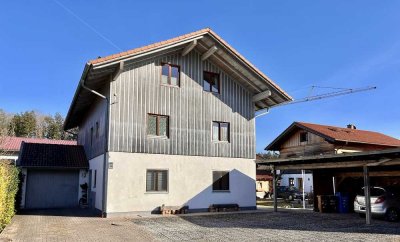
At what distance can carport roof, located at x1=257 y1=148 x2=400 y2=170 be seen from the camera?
13.3 metres

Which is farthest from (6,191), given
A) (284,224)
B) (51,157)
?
(284,224)

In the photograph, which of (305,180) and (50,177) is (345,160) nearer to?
(50,177)

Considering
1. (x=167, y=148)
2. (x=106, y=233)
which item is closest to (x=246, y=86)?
(x=167, y=148)

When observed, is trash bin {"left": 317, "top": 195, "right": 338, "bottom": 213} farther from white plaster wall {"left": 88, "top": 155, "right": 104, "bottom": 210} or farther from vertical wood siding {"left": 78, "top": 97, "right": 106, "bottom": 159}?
vertical wood siding {"left": 78, "top": 97, "right": 106, "bottom": 159}

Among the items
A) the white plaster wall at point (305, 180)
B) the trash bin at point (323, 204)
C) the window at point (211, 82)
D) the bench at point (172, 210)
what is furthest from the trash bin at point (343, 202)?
the white plaster wall at point (305, 180)

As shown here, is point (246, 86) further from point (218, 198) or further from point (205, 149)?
point (218, 198)

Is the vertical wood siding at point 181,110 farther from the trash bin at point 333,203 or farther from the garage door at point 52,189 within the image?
the garage door at point 52,189

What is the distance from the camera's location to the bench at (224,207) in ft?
61.8

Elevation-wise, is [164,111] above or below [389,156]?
above

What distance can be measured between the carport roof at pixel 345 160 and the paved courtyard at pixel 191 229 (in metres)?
2.40

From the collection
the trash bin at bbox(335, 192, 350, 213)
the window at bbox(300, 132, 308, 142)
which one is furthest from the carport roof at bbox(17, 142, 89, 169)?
the window at bbox(300, 132, 308, 142)

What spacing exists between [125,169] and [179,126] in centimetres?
358

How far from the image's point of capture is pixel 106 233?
39.7 ft

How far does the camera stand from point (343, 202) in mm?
20188
